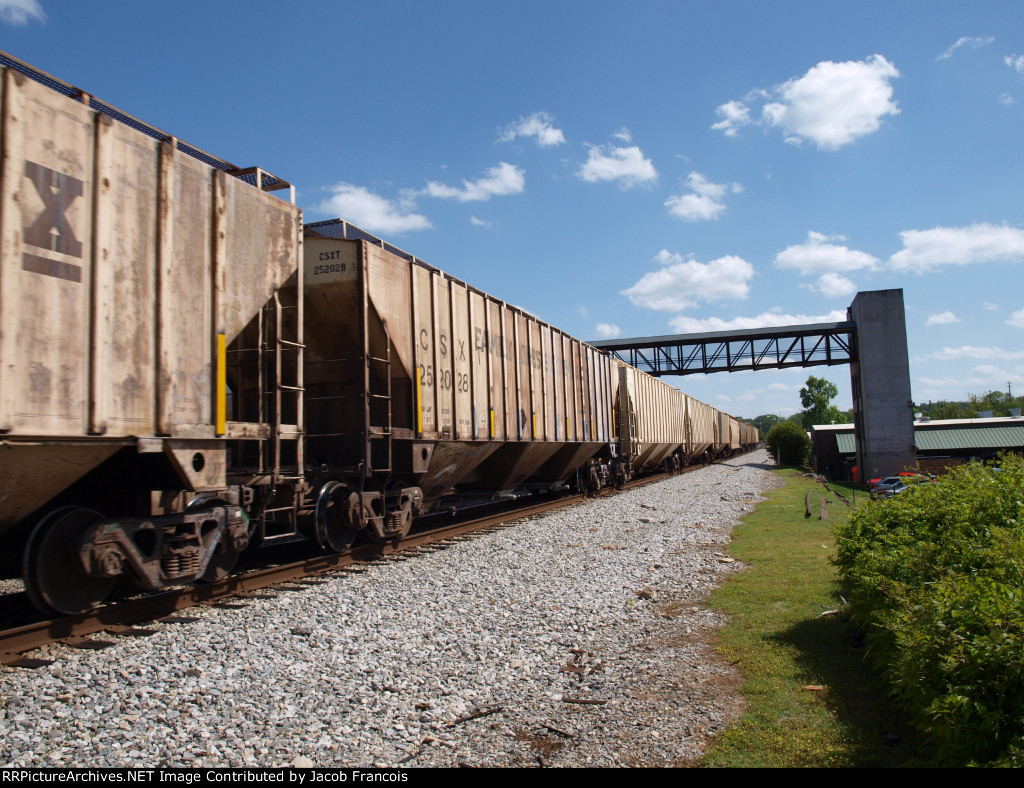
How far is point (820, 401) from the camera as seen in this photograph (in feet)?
354

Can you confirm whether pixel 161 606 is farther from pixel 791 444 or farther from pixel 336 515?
pixel 791 444

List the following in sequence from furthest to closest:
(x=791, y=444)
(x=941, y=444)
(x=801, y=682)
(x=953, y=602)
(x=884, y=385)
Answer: (x=791, y=444) → (x=941, y=444) → (x=884, y=385) → (x=801, y=682) → (x=953, y=602)

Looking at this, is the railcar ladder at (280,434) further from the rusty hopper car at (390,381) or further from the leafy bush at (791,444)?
the leafy bush at (791,444)

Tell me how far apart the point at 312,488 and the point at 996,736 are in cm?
729

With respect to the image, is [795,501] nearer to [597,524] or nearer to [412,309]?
[597,524]

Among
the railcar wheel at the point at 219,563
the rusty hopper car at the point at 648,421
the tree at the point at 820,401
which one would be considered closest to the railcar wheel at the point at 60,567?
the railcar wheel at the point at 219,563

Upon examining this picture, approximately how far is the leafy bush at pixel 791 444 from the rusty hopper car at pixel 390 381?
40781 millimetres

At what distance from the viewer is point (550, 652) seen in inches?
208

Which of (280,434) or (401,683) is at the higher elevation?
(280,434)

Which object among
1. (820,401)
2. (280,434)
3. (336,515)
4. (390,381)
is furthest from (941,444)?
(820,401)

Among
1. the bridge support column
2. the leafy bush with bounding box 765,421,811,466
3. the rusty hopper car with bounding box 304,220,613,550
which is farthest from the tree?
the rusty hopper car with bounding box 304,220,613,550

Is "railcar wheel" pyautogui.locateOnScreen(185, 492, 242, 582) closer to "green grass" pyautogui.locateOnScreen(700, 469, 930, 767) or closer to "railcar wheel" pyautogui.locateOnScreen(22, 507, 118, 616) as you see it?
"railcar wheel" pyautogui.locateOnScreen(22, 507, 118, 616)

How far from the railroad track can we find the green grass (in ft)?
15.1

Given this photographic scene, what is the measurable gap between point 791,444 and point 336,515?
45584 millimetres
